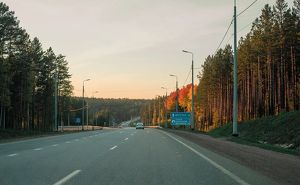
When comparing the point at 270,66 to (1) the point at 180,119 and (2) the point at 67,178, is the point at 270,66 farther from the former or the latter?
(2) the point at 67,178

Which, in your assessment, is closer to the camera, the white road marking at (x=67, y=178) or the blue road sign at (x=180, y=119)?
the white road marking at (x=67, y=178)

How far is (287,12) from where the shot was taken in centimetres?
7181

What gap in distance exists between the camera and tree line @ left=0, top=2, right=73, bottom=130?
65312mm

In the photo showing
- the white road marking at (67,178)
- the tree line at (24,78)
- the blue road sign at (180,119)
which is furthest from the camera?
the blue road sign at (180,119)

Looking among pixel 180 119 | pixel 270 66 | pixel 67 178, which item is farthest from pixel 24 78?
pixel 67 178

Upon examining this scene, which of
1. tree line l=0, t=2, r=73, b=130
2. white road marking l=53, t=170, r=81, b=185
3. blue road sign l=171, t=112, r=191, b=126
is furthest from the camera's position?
blue road sign l=171, t=112, r=191, b=126

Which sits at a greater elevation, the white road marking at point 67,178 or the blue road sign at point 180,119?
the blue road sign at point 180,119

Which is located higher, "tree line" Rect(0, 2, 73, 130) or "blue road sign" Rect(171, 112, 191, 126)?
"tree line" Rect(0, 2, 73, 130)

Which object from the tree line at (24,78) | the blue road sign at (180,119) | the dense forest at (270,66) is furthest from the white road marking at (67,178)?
the blue road sign at (180,119)

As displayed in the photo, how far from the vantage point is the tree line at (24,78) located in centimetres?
6531

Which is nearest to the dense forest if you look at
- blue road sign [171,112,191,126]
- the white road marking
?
blue road sign [171,112,191,126]

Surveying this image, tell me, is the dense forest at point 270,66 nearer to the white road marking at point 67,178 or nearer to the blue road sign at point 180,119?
the blue road sign at point 180,119

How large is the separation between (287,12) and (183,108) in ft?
311

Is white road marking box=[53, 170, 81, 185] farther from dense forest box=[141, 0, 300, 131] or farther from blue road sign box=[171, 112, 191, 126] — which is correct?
blue road sign box=[171, 112, 191, 126]
